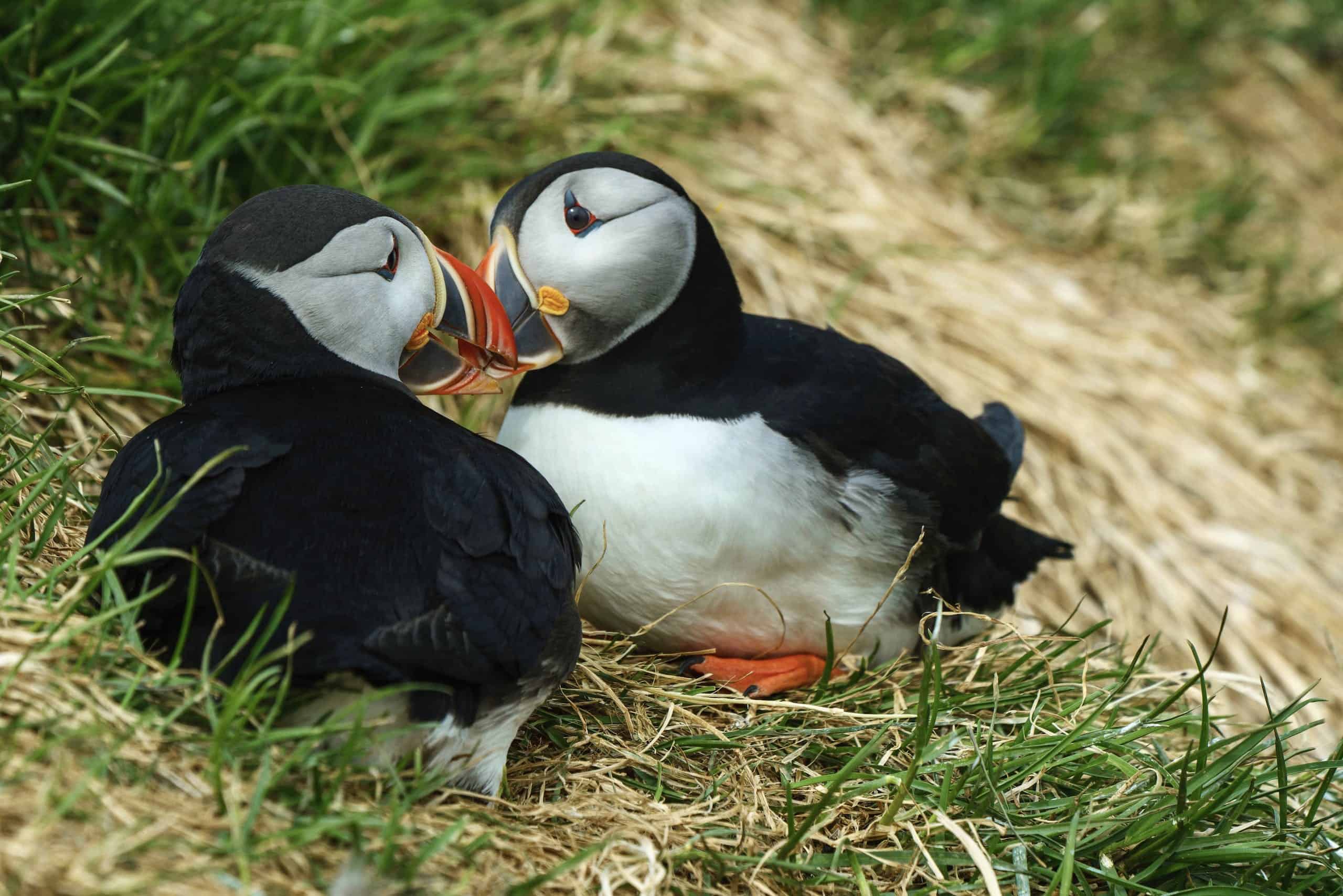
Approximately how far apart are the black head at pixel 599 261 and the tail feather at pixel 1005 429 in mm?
1023

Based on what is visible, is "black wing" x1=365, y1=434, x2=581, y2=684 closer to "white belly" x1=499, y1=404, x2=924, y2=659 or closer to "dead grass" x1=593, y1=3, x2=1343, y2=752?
"white belly" x1=499, y1=404, x2=924, y2=659

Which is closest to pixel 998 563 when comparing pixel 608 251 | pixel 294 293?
pixel 608 251

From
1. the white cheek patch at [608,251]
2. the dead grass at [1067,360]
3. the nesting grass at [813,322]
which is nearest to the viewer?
the nesting grass at [813,322]

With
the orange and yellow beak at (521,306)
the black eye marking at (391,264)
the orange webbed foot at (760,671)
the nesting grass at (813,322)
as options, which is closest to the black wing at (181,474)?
the nesting grass at (813,322)

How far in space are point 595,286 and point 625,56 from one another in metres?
2.31

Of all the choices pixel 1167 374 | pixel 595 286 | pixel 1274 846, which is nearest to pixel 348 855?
pixel 595 286

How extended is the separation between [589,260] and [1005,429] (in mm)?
1475

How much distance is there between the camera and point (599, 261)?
2830mm

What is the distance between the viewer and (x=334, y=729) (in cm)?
199

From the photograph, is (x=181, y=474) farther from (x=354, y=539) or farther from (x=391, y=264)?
(x=391, y=264)

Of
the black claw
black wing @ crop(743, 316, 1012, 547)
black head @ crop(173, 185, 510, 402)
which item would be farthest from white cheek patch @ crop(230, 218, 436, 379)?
the black claw

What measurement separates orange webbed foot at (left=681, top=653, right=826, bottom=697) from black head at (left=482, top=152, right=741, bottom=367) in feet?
2.38

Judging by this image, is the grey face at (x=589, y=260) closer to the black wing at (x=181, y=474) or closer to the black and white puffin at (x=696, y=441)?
the black and white puffin at (x=696, y=441)

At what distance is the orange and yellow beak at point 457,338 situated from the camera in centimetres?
271
